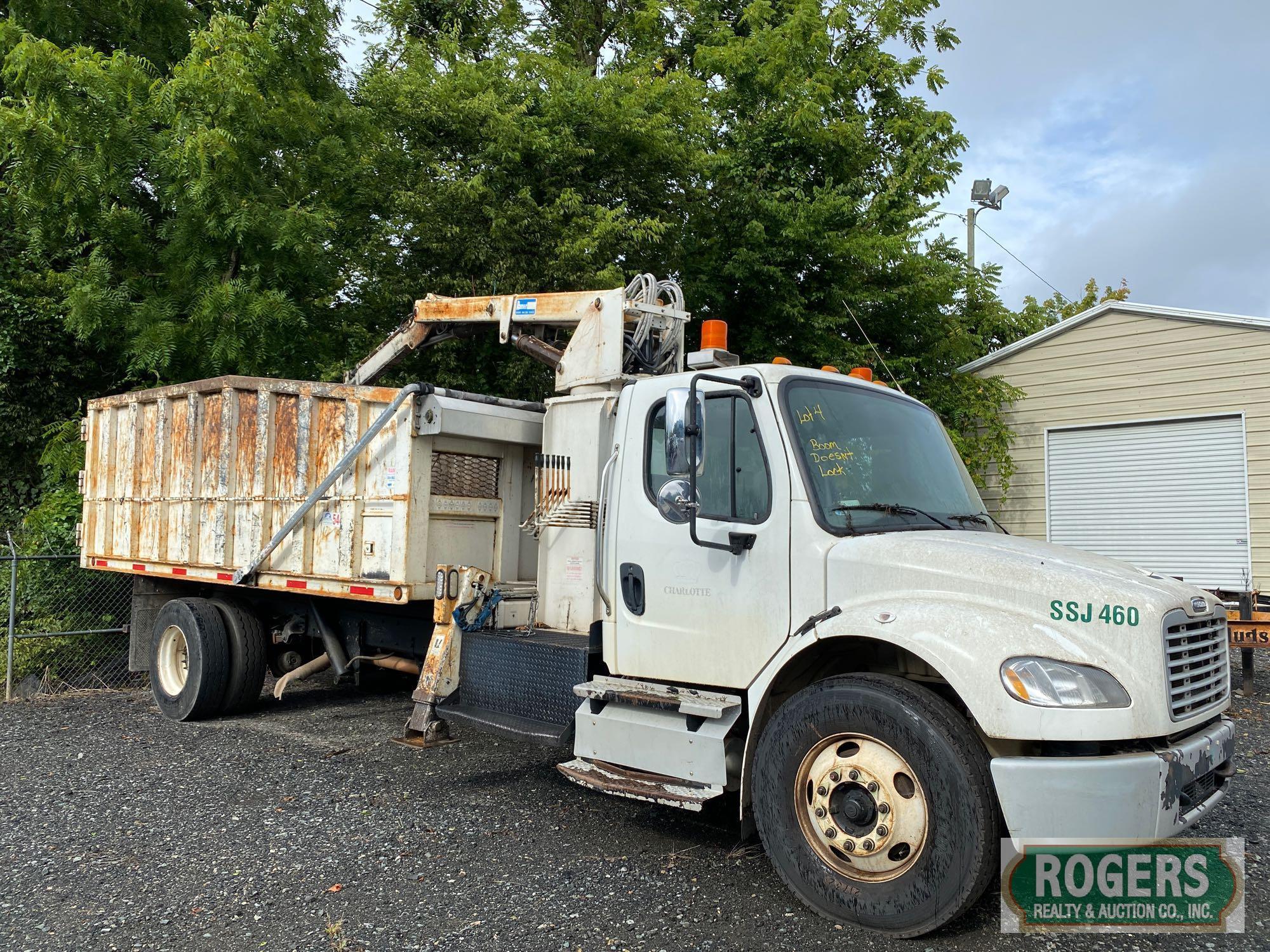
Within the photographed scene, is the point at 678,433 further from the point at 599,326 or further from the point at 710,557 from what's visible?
the point at 599,326

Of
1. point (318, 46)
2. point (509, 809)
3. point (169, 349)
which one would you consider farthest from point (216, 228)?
point (509, 809)

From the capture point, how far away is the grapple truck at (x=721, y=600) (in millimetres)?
3740

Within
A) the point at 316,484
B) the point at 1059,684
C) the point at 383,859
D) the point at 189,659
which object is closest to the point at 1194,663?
the point at 1059,684

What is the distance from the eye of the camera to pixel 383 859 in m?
4.91

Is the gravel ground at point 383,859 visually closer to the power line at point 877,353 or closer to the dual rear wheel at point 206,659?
the dual rear wheel at point 206,659

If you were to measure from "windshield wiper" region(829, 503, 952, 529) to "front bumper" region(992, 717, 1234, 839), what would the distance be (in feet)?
4.24

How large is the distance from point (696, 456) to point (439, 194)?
8763 mm

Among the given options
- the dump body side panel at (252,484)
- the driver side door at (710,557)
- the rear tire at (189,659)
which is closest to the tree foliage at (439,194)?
the dump body side panel at (252,484)

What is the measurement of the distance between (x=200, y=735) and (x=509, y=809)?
10.8ft

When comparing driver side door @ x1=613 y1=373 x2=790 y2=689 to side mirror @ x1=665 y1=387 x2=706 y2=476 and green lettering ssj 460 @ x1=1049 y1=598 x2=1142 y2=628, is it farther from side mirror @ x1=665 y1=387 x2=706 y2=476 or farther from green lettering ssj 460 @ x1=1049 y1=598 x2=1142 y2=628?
green lettering ssj 460 @ x1=1049 y1=598 x2=1142 y2=628

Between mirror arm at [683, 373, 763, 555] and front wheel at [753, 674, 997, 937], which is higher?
mirror arm at [683, 373, 763, 555]

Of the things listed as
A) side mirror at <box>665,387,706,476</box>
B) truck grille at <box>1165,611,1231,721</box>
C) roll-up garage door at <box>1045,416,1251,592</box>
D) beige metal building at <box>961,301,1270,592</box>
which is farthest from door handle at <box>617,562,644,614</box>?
beige metal building at <box>961,301,1270,592</box>

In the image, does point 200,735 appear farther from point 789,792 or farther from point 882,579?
point 882,579

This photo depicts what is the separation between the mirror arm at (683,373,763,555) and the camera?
4.53 m
